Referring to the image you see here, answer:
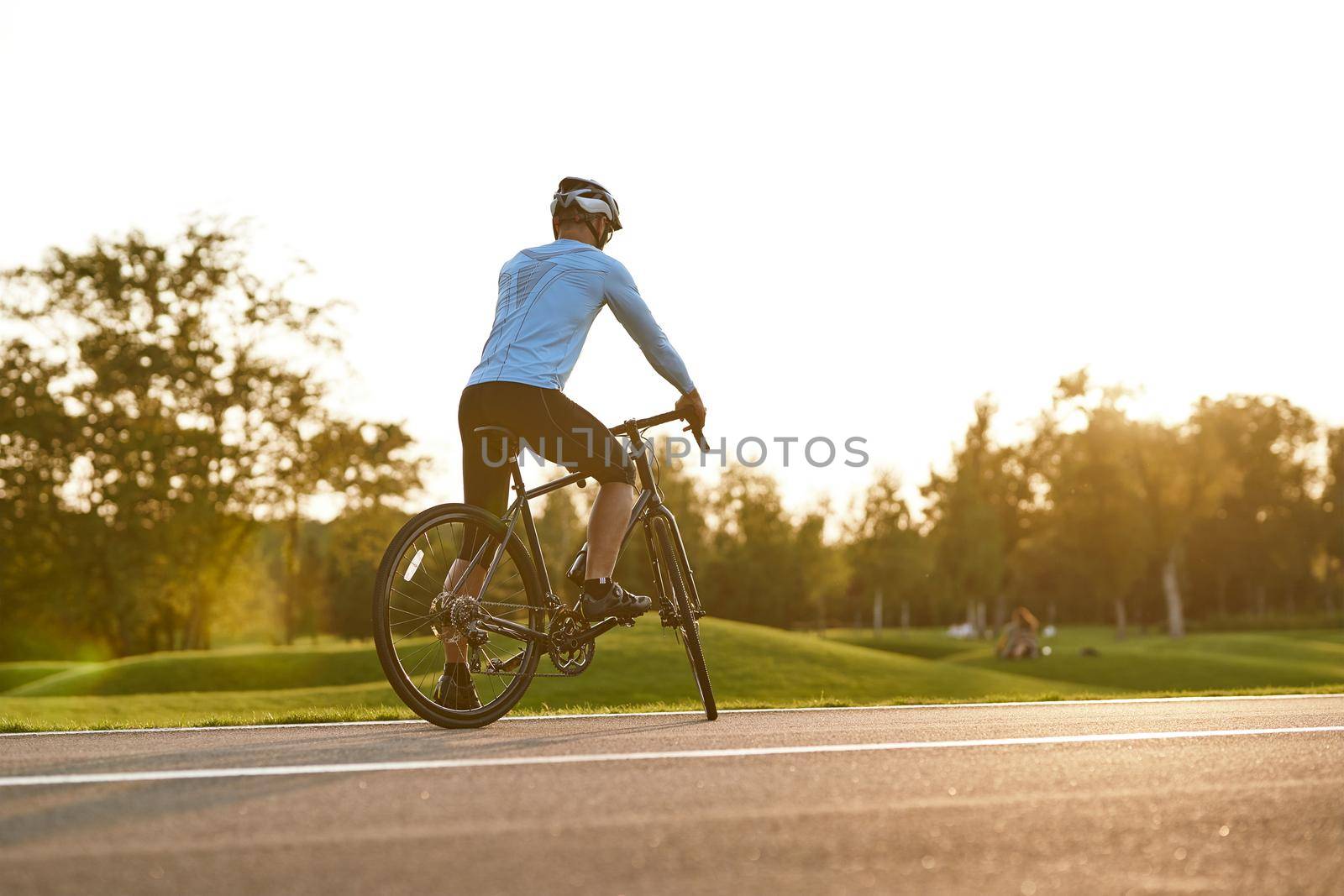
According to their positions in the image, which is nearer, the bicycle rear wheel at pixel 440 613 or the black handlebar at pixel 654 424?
the bicycle rear wheel at pixel 440 613

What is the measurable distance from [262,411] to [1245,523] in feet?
206

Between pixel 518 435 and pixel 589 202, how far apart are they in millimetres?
1239

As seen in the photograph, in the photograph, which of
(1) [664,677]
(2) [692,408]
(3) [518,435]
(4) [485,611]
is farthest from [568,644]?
(1) [664,677]

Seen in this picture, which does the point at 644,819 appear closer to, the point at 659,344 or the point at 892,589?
the point at 659,344

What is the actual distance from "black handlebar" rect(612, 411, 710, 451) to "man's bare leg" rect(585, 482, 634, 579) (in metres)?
0.35

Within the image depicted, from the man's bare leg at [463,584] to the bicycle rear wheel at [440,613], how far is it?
31mm

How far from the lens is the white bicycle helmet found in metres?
6.02

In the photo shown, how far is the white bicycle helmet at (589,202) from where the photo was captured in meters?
6.02

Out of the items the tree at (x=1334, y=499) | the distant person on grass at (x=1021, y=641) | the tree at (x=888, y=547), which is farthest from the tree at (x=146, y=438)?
the tree at (x=1334, y=499)

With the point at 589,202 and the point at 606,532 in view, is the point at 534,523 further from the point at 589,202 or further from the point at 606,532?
the point at 589,202

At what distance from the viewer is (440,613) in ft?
17.5

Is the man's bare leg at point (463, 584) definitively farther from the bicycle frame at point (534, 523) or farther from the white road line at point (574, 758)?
the white road line at point (574, 758)

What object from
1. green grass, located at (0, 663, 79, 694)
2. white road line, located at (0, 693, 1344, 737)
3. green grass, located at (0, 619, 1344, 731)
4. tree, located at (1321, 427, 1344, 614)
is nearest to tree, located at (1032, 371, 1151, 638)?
green grass, located at (0, 619, 1344, 731)

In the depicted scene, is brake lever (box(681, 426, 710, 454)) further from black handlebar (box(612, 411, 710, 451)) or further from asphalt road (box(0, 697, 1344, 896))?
asphalt road (box(0, 697, 1344, 896))
